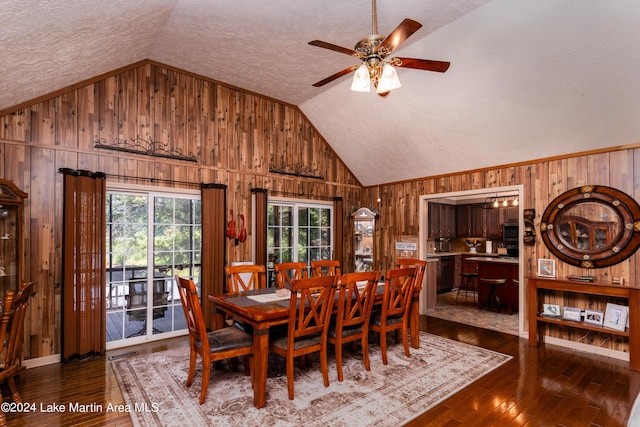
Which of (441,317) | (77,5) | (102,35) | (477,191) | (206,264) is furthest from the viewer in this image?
(441,317)

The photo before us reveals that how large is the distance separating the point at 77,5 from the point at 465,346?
5.02 metres

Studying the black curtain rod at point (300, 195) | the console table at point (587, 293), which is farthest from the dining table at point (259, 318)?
the console table at point (587, 293)

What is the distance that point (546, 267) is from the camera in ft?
14.4

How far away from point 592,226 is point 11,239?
6.37 meters

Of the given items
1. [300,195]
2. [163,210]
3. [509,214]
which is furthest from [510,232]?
[163,210]

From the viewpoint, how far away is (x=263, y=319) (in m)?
2.73

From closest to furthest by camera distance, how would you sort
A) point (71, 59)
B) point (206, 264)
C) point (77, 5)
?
point (77, 5) < point (71, 59) < point (206, 264)

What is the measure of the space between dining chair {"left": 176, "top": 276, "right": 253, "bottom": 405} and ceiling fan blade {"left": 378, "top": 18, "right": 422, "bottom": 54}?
239 centimetres

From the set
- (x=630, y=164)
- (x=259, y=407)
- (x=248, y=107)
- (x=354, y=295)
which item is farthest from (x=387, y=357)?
(x=248, y=107)

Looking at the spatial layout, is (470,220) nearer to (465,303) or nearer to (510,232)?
(510,232)

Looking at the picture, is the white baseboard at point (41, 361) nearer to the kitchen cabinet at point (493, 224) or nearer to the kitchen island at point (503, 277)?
the kitchen island at point (503, 277)

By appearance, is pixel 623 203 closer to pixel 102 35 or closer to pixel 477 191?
pixel 477 191

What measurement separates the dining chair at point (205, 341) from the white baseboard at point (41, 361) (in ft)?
5.97

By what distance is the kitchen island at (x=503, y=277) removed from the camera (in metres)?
5.84
